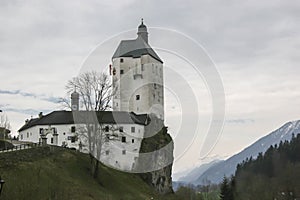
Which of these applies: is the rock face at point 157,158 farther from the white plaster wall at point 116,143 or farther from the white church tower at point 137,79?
the white church tower at point 137,79

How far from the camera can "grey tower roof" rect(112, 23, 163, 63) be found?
111531 mm

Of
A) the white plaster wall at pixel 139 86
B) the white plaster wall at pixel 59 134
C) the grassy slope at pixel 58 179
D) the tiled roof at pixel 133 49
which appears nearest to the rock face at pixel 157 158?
the white plaster wall at pixel 139 86

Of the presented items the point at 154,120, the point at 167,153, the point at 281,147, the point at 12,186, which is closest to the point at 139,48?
the point at 154,120

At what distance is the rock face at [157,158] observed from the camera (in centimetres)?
9812

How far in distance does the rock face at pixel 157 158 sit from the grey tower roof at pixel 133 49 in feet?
51.5

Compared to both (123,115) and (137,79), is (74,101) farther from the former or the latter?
(137,79)

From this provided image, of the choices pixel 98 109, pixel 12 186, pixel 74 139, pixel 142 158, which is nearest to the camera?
pixel 12 186

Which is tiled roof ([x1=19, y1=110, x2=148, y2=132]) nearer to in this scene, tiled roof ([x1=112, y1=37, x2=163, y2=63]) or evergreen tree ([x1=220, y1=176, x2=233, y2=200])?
tiled roof ([x1=112, y1=37, x2=163, y2=63])

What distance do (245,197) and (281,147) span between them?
52.7 metres

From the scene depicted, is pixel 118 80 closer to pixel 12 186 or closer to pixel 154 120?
pixel 154 120

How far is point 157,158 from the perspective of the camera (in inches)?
4151

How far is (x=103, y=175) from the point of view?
78.3 m

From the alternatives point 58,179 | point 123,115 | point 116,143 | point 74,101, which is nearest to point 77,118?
point 74,101

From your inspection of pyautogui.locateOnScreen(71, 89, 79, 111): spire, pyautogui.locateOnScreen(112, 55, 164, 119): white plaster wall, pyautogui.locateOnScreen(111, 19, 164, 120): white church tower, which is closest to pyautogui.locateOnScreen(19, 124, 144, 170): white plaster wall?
pyautogui.locateOnScreen(71, 89, 79, 111): spire
